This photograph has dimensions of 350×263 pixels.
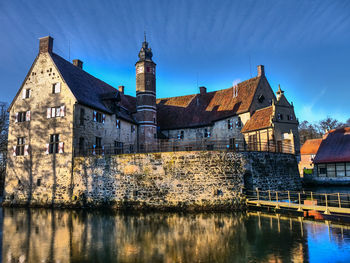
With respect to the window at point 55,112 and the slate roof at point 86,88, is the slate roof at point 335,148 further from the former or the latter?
the window at point 55,112

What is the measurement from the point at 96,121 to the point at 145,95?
735 cm

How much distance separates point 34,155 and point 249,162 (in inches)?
755

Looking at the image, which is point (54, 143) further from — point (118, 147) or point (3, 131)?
point (3, 131)

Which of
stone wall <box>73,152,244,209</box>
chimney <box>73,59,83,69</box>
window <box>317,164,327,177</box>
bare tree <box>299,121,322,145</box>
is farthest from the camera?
bare tree <box>299,121,322,145</box>

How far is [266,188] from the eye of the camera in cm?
2194

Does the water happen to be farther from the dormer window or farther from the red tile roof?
the red tile roof

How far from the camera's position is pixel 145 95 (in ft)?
101

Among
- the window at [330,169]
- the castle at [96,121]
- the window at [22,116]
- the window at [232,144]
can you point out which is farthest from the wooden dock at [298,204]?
the window at [22,116]

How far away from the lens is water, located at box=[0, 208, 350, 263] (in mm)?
10203

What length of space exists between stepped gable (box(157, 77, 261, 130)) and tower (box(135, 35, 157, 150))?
529 centimetres

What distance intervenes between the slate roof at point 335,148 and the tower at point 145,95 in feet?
83.4

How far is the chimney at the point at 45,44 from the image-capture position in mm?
26203

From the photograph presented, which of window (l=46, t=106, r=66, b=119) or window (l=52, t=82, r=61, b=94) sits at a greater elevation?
window (l=52, t=82, r=61, b=94)

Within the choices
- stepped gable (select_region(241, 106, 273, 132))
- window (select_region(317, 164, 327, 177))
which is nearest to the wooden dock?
stepped gable (select_region(241, 106, 273, 132))
